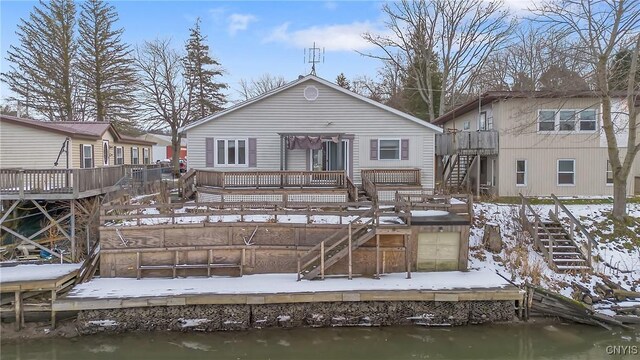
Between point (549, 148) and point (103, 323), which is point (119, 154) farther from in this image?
point (549, 148)

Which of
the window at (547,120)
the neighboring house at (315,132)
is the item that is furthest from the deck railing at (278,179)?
the window at (547,120)

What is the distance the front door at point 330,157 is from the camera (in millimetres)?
19750

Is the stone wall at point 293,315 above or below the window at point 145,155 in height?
below

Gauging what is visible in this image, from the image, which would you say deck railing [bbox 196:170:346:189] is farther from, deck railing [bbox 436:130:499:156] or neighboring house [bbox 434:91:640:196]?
neighboring house [bbox 434:91:640:196]

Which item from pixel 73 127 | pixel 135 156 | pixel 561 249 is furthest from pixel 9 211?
pixel 561 249

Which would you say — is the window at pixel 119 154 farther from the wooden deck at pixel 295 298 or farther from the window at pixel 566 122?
the window at pixel 566 122

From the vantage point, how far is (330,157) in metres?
20.4

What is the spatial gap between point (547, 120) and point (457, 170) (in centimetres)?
557

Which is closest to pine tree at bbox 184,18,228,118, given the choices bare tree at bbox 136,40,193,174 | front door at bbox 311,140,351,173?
bare tree at bbox 136,40,193,174

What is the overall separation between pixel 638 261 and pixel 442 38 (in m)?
22.8

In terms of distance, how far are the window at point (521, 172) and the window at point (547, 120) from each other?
1.67 meters

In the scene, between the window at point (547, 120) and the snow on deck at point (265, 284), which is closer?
the snow on deck at point (265, 284)

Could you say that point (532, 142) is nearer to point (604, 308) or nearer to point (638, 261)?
point (638, 261)

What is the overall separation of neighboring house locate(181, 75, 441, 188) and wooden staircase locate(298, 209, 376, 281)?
22.3 ft
